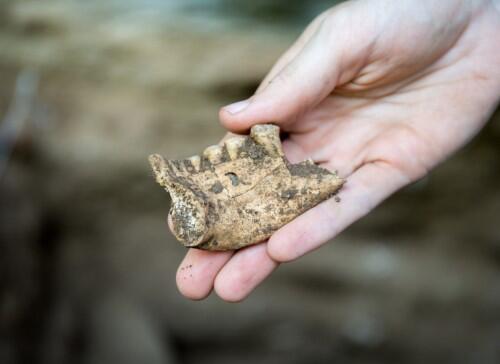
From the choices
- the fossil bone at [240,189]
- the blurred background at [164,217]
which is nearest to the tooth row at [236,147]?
the fossil bone at [240,189]

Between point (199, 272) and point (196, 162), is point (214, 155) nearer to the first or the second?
point (196, 162)

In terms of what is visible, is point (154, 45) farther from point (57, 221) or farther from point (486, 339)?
point (486, 339)

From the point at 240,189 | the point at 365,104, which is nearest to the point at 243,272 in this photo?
the point at 240,189

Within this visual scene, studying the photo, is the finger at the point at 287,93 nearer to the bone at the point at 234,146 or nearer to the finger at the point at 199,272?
the bone at the point at 234,146

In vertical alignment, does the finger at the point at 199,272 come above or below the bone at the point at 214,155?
below

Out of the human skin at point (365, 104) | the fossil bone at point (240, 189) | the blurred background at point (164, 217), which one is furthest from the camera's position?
the blurred background at point (164, 217)

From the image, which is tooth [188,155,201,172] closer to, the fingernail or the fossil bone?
the fossil bone

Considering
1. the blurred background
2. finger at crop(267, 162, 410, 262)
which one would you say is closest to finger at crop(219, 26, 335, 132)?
finger at crop(267, 162, 410, 262)
